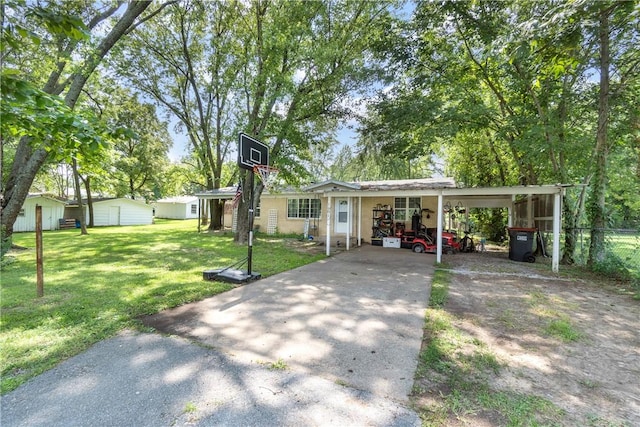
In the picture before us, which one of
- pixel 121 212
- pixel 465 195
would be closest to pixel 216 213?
pixel 121 212

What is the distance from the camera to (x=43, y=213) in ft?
63.1

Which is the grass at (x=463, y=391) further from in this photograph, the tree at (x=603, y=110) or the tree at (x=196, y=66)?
the tree at (x=196, y=66)

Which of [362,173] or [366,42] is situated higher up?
[366,42]

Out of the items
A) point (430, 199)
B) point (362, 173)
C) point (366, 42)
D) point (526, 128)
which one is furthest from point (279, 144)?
point (362, 173)

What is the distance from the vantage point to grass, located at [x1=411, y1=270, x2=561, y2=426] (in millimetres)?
2170

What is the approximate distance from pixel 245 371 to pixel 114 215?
2811cm

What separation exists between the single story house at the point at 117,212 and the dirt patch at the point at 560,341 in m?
27.7

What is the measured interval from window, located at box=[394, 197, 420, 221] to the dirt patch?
640cm

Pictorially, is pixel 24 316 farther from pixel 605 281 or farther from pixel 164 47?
pixel 164 47

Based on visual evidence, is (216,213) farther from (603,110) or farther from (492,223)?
(603,110)

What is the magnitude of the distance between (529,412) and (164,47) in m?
18.9

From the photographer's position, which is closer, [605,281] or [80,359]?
[80,359]

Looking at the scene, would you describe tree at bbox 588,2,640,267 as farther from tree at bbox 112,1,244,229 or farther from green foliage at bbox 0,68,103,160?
tree at bbox 112,1,244,229

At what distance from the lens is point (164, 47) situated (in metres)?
14.6
